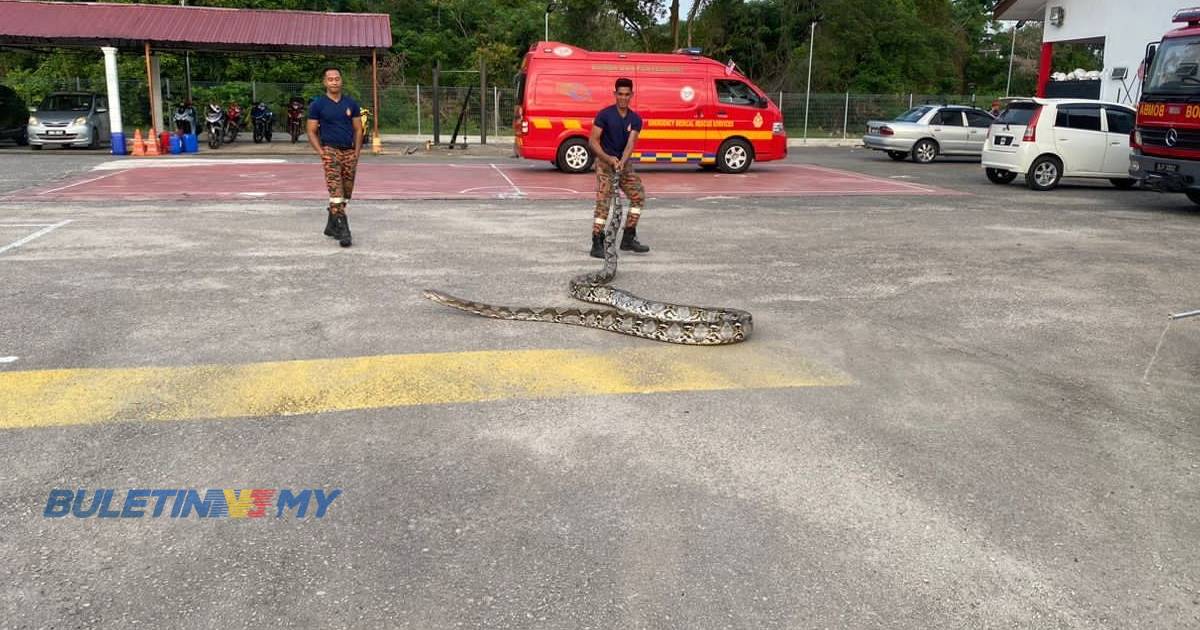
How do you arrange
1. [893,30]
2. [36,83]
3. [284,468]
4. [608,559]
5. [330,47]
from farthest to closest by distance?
1. [893,30]
2. [36,83]
3. [330,47]
4. [284,468]
5. [608,559]

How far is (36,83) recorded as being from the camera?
3541 cm

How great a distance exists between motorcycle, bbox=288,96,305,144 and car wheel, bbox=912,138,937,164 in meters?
19.7

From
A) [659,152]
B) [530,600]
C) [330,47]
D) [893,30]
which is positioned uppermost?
[893,30]

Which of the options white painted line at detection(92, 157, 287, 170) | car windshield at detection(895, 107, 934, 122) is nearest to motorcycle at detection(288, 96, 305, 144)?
white painted line at detection(92, 157, 287, 170)

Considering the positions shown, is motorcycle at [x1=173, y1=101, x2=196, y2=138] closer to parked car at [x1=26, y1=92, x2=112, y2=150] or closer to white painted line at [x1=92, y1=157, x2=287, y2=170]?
parked car at [x1=26, y1=92, x2=112, y2=150]

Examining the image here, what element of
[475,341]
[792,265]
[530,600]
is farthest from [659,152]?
[530,600]

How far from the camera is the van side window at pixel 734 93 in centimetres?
1956

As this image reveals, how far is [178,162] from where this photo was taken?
2153 centimetres

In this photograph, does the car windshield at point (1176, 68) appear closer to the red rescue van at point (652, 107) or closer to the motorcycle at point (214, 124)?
the red rescue van at point (652, 107)

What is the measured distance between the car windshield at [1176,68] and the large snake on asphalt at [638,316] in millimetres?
10494

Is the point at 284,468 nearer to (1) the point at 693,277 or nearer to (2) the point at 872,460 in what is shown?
(2) the point at 872,460

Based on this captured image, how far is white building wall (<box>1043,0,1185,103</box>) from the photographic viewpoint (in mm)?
23266

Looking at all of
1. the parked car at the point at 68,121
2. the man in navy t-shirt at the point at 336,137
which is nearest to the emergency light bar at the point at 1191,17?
the man in navy t-shirt at the point at 336,137

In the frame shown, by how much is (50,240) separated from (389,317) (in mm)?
5374
